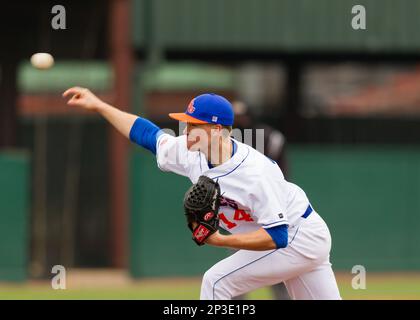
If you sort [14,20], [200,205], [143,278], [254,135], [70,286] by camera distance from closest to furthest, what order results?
[200,205], [254,135], [70,286], [143,278], [14,20]

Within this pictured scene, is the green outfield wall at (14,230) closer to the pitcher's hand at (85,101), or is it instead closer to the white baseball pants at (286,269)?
the pitcher's hand at (85,101)

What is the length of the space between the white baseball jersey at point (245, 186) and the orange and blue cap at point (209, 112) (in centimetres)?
23

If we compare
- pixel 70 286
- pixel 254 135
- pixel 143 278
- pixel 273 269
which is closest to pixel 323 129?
pixel 143 278

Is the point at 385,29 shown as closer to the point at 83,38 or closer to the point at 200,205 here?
the point at 83,38

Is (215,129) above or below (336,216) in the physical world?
above

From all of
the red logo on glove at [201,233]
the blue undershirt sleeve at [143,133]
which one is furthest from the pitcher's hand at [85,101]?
the red logo on glove at [201,233]

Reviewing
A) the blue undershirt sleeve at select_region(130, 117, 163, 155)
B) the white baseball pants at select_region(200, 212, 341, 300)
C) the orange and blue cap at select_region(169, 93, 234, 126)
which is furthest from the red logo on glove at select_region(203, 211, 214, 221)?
the blue undershirt sleeve at select_region(130, 117, 163, 155)

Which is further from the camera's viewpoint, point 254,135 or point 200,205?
point 254,135

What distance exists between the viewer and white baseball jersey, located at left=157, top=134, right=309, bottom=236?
5348 mm

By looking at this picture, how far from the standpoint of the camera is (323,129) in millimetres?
14578

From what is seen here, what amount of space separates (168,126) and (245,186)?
27.5 ft

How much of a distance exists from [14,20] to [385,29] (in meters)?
5.37

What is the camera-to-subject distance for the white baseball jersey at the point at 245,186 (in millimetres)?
5348

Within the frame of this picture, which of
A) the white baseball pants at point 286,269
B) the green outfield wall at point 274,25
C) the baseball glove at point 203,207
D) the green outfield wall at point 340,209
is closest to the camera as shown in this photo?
the baseball glove at point 203,207
